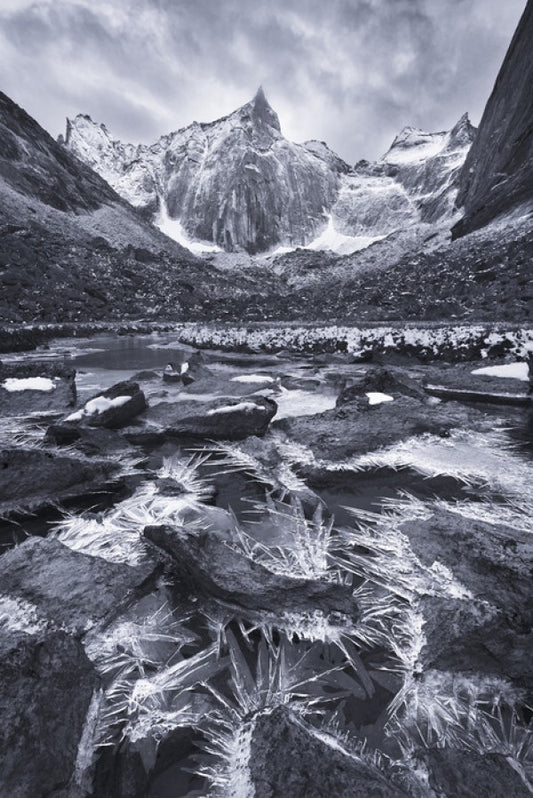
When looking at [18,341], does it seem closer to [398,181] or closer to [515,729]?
[515,729]

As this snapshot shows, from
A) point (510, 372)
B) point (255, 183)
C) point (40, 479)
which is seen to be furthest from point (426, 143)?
point (40, 479)

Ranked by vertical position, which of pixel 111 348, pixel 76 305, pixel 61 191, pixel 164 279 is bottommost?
pixel 111 348

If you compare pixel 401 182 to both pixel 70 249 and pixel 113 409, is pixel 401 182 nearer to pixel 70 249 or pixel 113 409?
pixel 70 249

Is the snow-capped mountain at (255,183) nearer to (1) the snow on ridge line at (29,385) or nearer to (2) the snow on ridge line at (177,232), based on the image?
(2) the snow on ridge line at (177,232)

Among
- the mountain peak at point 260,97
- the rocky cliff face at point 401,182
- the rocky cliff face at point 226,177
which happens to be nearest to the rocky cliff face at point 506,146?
the rocky cliff face at point 401,182

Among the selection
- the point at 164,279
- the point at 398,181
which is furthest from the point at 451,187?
the point at 164,279

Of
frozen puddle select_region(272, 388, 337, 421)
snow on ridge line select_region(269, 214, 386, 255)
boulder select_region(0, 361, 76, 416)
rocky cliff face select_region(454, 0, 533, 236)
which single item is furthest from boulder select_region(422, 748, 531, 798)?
snow on ridge line select_region(269, 214, 386, 255)

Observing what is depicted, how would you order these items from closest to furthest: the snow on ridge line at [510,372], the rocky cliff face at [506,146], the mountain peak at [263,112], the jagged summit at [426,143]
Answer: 1. the snow on ridge line at [510,372]
2. the rocky cliff face at [506,146]
3. the jagged summit at [426,143]
4. the mountain peak at [263,112]

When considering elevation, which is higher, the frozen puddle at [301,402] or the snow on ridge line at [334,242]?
the snow on ridge line at [334,242]

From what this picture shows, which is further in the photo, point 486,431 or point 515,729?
point 486,431
